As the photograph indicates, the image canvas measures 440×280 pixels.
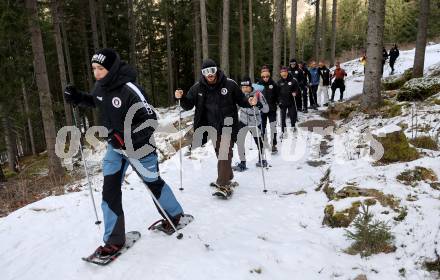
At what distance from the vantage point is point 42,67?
13.0m

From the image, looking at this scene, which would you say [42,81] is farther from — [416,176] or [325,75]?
[325,75]

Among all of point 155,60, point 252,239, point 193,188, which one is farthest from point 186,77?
point 252,239

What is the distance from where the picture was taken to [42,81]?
13148 mm

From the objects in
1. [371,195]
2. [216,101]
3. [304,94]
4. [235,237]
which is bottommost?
[235,237]

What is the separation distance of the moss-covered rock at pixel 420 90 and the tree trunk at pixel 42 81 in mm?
12805

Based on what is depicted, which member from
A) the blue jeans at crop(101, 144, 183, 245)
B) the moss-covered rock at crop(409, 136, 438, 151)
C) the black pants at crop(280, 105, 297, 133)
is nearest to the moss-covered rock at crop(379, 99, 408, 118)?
the black pants at crop(280, 105, 297, 133)

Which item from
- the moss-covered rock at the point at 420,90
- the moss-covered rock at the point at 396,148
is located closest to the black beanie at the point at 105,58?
the moss-covered rock at the point at 396,148

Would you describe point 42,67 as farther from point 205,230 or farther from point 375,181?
point 375,181

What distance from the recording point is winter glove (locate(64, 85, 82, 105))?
494 centimetres

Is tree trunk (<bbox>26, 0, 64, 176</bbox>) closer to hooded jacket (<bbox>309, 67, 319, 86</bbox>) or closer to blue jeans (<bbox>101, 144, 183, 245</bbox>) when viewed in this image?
blue jeans (<bbox>101, 144, 183, 245</bbox>)

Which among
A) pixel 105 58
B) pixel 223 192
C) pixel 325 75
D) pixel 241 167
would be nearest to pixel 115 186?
pixel 105 58

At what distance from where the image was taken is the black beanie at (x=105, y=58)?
451 centimetres

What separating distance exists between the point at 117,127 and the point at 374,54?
35.8 ft

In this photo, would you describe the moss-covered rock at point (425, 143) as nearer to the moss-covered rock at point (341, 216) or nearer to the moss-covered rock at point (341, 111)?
the moss-covered rock at point (341, 216)
